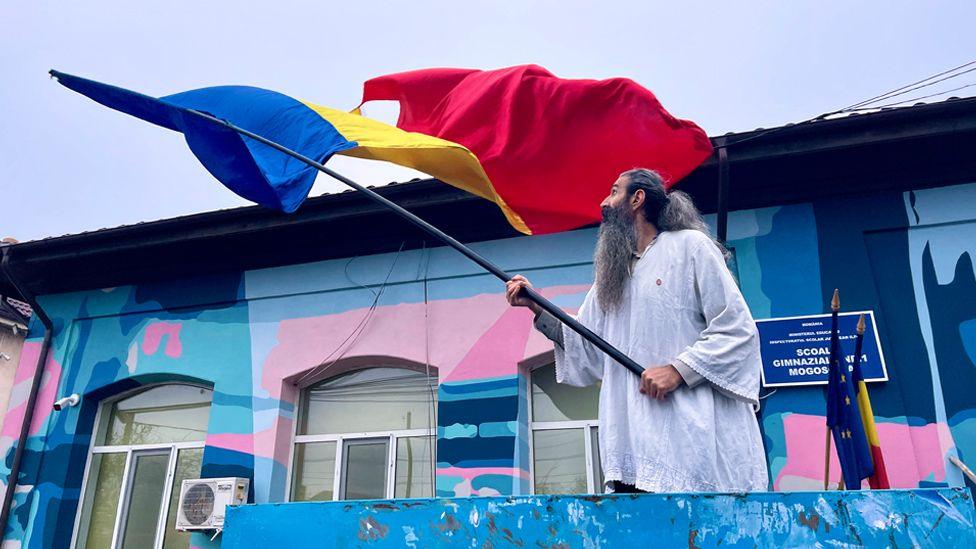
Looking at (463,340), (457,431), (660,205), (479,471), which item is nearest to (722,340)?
(660,205)

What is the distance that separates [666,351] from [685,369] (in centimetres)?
17

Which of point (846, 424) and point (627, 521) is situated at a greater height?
point (846, 424)

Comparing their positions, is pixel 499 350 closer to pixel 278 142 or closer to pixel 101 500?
pixel 278 142

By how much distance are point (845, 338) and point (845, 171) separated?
48.0 inches

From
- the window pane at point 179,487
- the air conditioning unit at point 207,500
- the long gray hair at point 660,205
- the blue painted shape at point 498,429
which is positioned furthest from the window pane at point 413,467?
the long gray hair at point 660,205

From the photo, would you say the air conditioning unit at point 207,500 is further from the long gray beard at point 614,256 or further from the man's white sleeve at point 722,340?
the man's white sleeve at point 722,340

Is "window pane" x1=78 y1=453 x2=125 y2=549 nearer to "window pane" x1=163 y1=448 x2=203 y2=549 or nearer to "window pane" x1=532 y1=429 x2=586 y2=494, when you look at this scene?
"window pane" x1=163 y1=448 x2=203 y2=549

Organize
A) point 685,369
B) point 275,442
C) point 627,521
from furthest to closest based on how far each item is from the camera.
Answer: point 275,442 < point 685,369 < point 627,521

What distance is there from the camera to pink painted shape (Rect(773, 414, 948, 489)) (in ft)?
13.3

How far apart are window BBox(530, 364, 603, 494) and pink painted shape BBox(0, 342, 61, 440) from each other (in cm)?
438

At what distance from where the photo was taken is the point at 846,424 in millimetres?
3529

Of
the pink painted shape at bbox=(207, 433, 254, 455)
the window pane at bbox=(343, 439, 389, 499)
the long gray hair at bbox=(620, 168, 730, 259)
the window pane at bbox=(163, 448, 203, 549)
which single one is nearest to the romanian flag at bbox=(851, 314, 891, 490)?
the long gray hair at bbox=(620, 168, 730, 259)

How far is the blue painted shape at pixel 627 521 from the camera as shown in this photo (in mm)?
1438

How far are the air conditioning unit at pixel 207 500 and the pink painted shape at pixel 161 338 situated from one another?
4.08 ft
